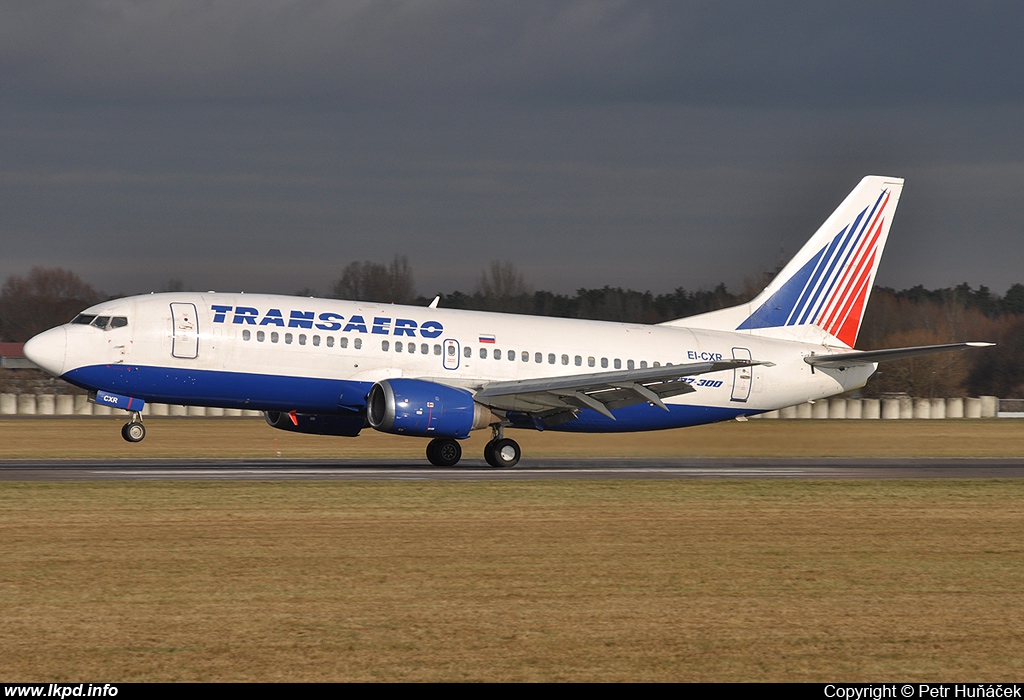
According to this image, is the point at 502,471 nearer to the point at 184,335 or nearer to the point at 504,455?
the point at 504,455

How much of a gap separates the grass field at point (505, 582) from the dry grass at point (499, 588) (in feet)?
0.14

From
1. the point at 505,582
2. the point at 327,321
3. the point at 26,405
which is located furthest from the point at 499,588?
the point at 26,405

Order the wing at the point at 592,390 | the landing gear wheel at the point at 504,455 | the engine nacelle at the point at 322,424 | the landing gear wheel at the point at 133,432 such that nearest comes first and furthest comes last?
the landing gear wheel at the point at 133,432
the wing at the point at 592,390
the landing gear wheel at the point at 504,455
the engine nacelle at the point at 322,424

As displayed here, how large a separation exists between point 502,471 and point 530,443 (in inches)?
417

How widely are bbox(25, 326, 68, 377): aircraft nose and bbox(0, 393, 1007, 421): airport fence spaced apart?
3410cm

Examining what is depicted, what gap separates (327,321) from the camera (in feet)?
108

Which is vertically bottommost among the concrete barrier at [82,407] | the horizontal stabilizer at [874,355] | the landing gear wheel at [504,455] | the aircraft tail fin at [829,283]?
the landing gear wheel at [504,455]

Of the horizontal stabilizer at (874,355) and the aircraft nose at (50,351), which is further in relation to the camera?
the horizontal stabilizer at (874,355)

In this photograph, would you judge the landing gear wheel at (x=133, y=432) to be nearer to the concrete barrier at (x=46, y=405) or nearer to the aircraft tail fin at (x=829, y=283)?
the aircraft tail fin at (x=829, y=283)

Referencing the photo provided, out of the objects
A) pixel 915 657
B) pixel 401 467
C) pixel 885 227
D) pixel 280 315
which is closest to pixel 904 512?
pixel 915 657

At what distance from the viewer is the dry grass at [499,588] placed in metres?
10.6

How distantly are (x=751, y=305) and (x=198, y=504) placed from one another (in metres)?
23.2

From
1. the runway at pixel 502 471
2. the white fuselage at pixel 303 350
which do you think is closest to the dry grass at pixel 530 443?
the runway at pixel 502 471
